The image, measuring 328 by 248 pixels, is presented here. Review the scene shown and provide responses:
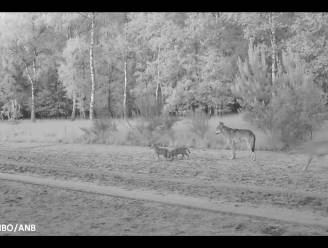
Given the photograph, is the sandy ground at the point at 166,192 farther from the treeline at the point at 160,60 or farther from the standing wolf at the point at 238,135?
the treeline at the point at 160,60

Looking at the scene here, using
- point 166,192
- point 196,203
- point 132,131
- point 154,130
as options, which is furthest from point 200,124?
point 196,203

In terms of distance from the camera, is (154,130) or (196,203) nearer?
(196,203)

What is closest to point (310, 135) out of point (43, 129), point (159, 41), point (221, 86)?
point (221, 86)

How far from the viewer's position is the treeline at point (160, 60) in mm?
19781

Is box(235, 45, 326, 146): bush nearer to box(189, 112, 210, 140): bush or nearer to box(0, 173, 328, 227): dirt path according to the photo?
box(189, 112, 210, 140): bush

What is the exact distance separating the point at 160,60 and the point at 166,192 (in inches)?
880

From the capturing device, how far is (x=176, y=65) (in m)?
28.6

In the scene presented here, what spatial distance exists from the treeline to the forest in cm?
6

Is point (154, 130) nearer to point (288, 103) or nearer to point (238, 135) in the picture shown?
point (238, 135)

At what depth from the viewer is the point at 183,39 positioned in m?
28.2

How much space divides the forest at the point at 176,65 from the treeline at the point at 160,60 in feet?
0.20

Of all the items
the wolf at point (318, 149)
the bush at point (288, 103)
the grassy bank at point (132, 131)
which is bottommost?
the grassy bank at point (132, 131)

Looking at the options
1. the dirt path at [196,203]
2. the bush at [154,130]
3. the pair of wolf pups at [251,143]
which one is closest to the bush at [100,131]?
the bush at [154,130]
